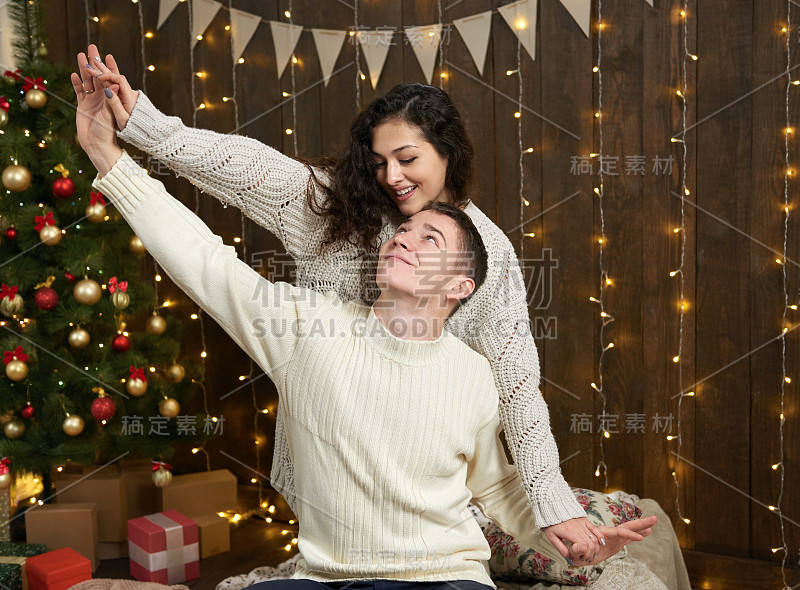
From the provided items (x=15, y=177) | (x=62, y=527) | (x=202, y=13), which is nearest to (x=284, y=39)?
(x=202, y=13)

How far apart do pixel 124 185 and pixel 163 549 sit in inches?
64.3

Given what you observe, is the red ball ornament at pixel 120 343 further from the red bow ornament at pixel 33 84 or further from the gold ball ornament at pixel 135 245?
the red bow ornament at pixel 33 84

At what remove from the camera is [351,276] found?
5.61ft

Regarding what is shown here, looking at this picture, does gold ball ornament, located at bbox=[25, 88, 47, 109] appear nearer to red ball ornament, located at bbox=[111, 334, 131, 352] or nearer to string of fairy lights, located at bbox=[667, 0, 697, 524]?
red ball ornament, located at bbox=[111, 334, 131, 352]

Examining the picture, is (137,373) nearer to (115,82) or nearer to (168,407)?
(168,407)

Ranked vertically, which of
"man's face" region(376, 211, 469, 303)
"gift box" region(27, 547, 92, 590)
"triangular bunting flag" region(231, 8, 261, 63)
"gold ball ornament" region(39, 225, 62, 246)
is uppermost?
"triangular bunting flag" region(231, 8, 261, 63)

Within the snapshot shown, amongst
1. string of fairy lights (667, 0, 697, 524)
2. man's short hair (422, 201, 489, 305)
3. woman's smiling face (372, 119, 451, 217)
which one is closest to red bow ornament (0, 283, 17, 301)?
woman's smiling face (372, 119, 451, 217)

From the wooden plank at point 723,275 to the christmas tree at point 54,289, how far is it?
6.27 feet

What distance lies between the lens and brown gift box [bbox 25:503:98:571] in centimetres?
257

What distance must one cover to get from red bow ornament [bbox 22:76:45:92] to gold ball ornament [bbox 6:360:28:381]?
918 millimetres

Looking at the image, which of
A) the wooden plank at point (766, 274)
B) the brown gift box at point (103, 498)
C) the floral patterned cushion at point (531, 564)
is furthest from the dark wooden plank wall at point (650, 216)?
the brown gift box at point (103, 498)

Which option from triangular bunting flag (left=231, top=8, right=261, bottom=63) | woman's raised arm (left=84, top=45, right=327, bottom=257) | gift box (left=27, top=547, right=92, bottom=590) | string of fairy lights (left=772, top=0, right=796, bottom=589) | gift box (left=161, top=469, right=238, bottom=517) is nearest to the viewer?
woman's raised arm (left=84, top=45, right=327, bottom=257)

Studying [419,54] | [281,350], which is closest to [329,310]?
[281,350]

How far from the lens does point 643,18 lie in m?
2.51
